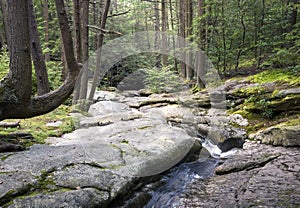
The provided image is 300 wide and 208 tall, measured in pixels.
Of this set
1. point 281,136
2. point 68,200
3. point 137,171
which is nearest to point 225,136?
point 281,136

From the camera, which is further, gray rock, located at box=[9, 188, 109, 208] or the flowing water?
the flowing water

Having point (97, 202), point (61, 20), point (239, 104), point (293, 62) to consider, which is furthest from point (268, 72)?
point (97, 202)

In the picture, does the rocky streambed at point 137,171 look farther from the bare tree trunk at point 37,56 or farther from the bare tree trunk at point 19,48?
the bare tree trunk at point 37,56

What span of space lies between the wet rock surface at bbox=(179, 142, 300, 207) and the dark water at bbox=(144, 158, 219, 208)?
149mm

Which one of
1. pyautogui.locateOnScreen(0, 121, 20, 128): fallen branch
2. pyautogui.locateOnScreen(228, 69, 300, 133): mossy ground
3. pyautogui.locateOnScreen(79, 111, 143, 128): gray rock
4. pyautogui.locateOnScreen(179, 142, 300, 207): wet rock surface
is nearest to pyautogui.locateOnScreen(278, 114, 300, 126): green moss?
pyautogui.locateOnScreen(228, 69, 300, 133): mossy ground

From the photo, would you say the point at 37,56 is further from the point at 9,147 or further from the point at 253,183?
the point at 253,183

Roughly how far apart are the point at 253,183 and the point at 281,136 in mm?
2172

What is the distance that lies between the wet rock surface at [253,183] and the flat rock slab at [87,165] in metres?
0.86

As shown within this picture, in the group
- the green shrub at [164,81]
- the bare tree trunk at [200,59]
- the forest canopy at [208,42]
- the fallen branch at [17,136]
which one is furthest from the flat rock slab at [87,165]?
the green shrub at [164,81]

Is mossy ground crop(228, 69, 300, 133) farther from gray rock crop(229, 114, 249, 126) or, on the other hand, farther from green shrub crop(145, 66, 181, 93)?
green shrub crop(145, 66, 181, 93)

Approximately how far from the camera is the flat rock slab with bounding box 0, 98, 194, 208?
2977 mm

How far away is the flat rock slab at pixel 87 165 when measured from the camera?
2.98 metres

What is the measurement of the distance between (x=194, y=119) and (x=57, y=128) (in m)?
4.59

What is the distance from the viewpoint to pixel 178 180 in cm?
472
